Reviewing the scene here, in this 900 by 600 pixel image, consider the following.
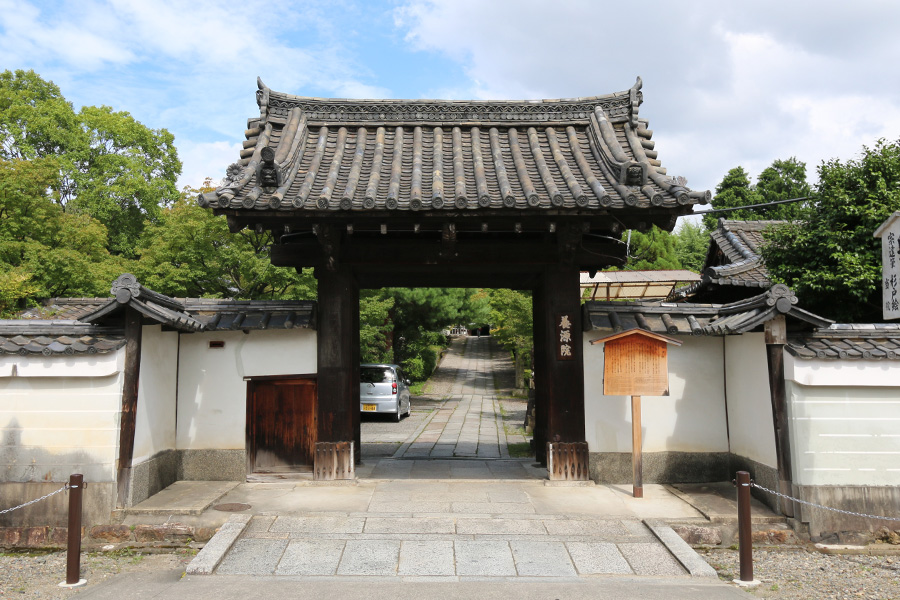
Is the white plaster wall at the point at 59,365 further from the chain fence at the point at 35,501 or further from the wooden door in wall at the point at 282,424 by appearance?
the wooden door in wall at the point at 282,424

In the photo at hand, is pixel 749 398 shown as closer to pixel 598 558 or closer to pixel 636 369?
pixel 636 369

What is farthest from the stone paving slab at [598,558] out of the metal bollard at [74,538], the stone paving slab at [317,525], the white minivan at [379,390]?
the white minivan at [379,390]

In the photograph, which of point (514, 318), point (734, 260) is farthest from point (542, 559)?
point (514, 318)

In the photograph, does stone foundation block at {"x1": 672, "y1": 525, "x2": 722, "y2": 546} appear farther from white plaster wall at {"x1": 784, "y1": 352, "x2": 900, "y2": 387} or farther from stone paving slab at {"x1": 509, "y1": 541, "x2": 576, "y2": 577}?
white plaster wall at {"x1": 784, "y1": 352, "x2": 900, "y2": 387}

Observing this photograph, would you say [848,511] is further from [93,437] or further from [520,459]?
[93,437]

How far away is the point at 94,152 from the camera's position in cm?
3278

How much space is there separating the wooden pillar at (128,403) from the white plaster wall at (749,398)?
26.9 ft

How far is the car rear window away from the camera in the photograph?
21.0 m

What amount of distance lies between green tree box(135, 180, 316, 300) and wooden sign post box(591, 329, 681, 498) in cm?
1327

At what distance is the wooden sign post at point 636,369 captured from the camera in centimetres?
838

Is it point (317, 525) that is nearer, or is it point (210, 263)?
point (317, 525)

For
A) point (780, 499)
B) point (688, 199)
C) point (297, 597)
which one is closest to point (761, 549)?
point (780, 499)

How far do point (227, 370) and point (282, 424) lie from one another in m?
1.20

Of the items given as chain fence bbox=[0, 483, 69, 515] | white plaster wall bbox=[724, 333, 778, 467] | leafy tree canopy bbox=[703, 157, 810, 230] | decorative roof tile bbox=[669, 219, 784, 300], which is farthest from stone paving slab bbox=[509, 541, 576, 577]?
leafy tree canopy bbox=[703, 157, 810, 230]
